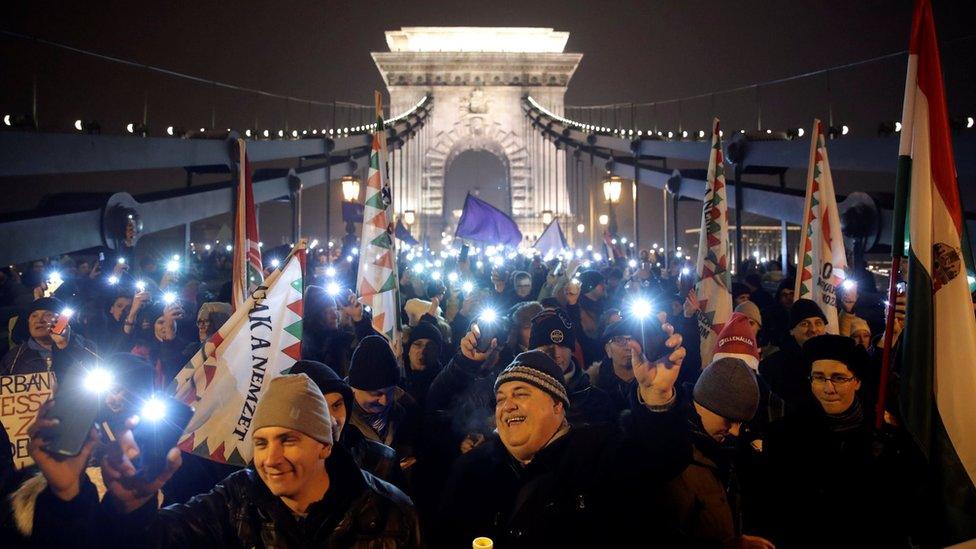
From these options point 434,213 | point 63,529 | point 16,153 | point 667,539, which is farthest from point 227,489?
point 434,213

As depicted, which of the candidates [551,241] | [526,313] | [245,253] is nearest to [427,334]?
[526,313]

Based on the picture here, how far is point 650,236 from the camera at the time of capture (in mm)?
82750

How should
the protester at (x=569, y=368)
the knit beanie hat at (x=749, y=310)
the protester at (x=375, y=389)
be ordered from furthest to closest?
the knit beanie hat at (x=749, y=310) < the protester at (x=569, y=368) < the protester at (x=375, y=389)

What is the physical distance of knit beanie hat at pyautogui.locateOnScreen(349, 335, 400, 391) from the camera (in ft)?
11.5

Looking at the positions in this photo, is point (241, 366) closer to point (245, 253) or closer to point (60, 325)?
point (60, 325)

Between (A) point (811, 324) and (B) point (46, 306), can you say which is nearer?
(B) point (46, 306)

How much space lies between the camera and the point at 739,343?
4230 millimetres

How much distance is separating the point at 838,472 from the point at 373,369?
6.79 feet

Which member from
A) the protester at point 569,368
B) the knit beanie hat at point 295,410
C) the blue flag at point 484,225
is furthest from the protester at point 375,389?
the blue flag at point 484,225

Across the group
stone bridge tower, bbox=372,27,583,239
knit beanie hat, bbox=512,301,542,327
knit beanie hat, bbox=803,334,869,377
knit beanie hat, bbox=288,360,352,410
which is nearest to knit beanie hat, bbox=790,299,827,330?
knit beanie hat, bbox=803,334,869,377

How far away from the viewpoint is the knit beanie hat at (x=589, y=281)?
708 centimetres

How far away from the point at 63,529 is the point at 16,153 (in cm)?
1055

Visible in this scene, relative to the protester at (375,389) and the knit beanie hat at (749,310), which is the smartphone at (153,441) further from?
the knit beanie hat at (749,310)

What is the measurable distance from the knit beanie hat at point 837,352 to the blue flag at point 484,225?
30.7 feet
